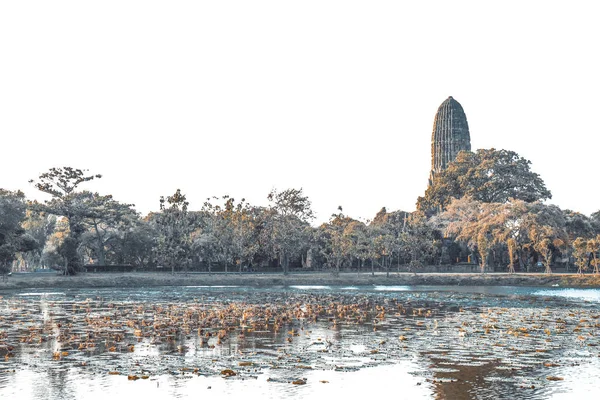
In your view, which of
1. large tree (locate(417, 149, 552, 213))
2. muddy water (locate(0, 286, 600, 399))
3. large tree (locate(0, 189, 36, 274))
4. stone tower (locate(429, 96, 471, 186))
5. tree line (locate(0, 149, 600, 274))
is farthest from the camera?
stone tower (locate(429, 96, 471, 186))

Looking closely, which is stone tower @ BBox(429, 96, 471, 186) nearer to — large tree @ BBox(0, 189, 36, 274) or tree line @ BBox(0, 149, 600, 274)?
tree line @ BBox(0, 149, 600, 274)

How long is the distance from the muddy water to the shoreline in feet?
101

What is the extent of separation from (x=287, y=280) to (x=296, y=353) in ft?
180

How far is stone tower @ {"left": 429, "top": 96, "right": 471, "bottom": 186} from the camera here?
175750 mm

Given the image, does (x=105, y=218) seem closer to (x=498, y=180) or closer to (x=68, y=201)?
(x=68, y=201)

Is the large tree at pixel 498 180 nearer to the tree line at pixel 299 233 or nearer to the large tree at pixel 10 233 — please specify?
the tree line at pixel 299 233

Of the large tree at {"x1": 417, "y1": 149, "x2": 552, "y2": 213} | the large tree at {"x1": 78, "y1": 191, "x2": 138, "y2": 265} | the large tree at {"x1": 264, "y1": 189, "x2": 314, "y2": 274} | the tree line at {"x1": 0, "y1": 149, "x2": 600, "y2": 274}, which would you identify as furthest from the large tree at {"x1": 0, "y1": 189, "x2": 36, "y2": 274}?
the large tree at {"x1": 417, "y1": 149, "x2": 552, "y2": 213}

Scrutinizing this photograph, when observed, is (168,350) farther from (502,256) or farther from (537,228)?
(502,256)

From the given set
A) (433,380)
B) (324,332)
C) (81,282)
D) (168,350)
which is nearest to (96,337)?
(168,350)

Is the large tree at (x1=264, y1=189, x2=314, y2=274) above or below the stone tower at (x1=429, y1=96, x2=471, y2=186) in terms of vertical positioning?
below

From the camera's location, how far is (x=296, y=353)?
25188mm

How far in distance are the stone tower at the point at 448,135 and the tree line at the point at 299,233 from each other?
5497 cm

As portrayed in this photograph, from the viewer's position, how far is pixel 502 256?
10181cm

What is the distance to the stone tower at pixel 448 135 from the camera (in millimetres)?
175750
